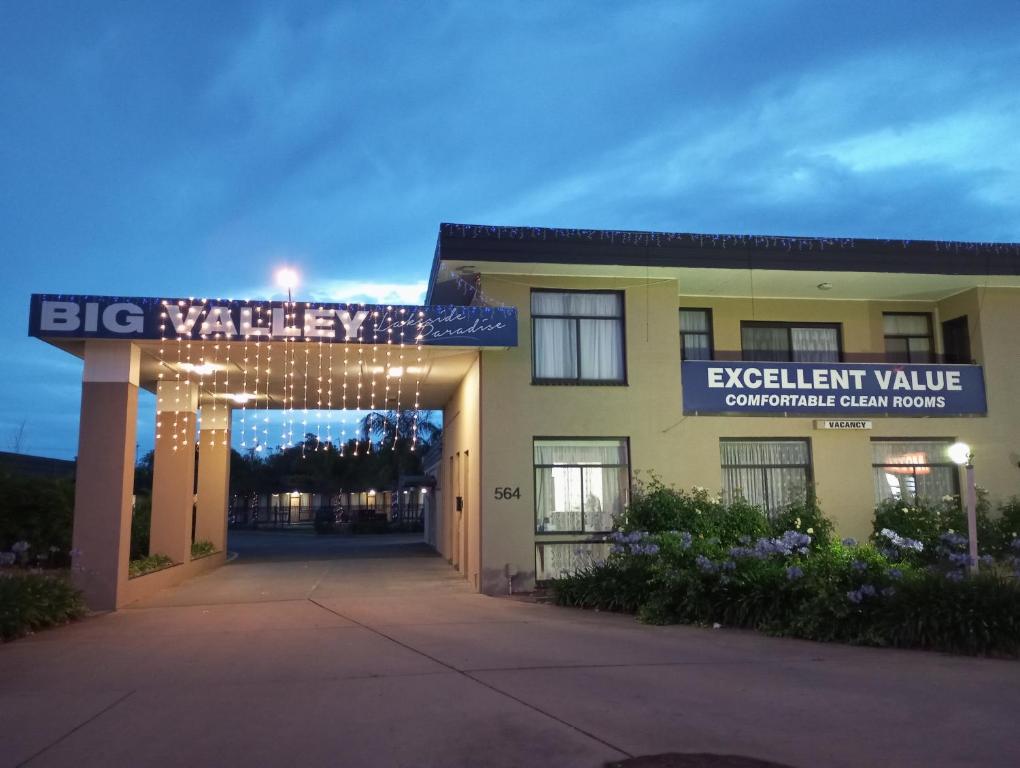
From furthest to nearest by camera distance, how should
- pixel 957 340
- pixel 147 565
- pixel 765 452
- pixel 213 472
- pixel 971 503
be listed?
1. pixel 213 472
2. pixel 957 340
3. pixel 765 452
4. pixel 147 565
5. pixel 971 503

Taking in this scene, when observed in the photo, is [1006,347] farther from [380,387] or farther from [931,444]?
[380,387]

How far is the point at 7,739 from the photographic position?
626 centimetres

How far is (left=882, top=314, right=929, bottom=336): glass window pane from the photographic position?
18.6 meters

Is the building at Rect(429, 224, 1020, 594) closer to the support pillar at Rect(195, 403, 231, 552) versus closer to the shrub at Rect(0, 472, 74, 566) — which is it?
the support pillar at Rect(195, 403, 231, 552)

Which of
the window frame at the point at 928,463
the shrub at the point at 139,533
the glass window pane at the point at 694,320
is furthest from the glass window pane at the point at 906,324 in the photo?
the shrub at the point at 139,533

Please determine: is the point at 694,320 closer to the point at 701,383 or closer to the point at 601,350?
the point at 701,383

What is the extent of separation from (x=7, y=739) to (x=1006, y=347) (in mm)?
18001

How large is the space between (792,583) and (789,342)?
→ 8501mm

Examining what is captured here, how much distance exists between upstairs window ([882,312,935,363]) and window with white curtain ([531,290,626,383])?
640cm

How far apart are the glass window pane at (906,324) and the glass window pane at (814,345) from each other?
1.29 metres

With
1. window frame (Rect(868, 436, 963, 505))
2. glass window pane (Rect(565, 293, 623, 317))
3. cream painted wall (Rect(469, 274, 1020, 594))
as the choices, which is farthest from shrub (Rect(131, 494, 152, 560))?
window frame (Rect(868, 436, 963, 505))

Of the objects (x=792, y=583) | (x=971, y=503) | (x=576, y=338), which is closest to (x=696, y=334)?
A: (x=576, y=338)

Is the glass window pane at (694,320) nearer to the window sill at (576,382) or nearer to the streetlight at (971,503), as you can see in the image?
the window sill at (576,382)

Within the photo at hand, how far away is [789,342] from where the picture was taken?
18109 mm
